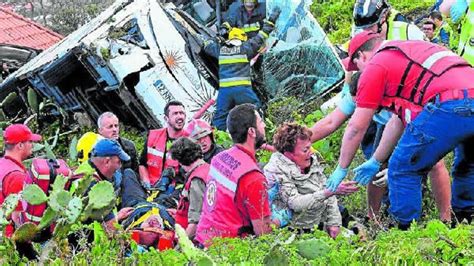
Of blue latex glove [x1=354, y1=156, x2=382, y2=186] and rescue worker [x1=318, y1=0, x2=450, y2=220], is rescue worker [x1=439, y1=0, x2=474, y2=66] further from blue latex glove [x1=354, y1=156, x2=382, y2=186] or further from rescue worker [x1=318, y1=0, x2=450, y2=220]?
blue latex glove [x1=354, y1=156, x2=382, y2=186]

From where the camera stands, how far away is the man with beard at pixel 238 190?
5.34m

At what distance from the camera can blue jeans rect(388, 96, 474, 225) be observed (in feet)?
17.1

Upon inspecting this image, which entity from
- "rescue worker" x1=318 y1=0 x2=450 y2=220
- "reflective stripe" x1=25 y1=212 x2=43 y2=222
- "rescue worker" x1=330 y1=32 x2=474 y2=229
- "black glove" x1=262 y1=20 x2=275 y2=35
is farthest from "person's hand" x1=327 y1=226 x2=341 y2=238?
"black glove" x1=262 y1=20 x2=275 y2=35


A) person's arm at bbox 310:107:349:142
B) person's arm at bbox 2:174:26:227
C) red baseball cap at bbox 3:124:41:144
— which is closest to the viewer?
person's arm at bbox 2:174:26:227

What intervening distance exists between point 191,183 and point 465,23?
9.28ft

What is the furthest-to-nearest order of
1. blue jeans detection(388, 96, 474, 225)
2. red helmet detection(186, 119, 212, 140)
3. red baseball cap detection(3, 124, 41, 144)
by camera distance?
red helmet detection(186, 119, 212, 140)
red baseball cap detection(3, 124, 41, 144)
blue jeans detection(388, 96, 474, 225)

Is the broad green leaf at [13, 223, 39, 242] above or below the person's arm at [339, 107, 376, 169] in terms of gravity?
above

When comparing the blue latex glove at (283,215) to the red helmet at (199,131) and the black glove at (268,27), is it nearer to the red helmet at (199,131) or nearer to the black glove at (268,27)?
the red helmet at (199,131)

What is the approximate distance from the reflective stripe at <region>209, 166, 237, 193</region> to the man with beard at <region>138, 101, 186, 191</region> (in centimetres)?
242

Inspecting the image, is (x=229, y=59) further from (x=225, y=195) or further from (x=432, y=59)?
(x=432, y=59)

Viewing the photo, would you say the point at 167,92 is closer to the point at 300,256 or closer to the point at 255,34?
the point at 255,34

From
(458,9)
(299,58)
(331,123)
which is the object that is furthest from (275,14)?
(331,123)

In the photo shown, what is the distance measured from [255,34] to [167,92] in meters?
1.43

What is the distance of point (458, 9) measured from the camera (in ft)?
24.2
